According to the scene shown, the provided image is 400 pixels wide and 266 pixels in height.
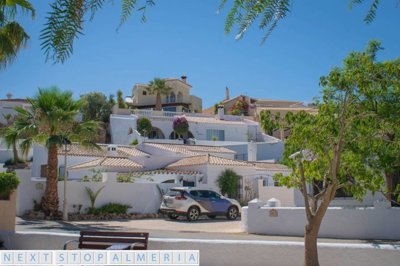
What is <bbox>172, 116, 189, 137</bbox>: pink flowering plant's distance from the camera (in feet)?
189

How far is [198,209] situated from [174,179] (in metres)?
5.88

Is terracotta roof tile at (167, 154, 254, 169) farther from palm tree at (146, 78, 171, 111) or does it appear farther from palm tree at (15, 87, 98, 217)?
palm tree at (146, 78, 171, 111)

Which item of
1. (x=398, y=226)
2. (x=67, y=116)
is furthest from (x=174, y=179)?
(x=398, y=226)

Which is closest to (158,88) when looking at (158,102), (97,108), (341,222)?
(158,102)

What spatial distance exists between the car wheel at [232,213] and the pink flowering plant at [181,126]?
3021cm

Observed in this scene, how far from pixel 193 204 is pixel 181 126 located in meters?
31.3

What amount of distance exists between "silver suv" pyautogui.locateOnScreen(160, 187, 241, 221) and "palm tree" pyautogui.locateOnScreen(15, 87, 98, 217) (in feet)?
17.1

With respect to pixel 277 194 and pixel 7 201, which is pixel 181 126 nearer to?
pixel 277 194

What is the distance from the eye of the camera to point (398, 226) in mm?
17344

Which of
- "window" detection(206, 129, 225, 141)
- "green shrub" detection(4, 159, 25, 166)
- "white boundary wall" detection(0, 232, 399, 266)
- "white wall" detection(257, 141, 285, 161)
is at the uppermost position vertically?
"window" detection(206, 129, 225, 141)

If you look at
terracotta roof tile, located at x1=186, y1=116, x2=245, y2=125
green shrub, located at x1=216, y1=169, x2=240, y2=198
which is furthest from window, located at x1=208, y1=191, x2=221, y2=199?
terracotta roof tile, located at x1=186, y1=116, x2=245, y2=125

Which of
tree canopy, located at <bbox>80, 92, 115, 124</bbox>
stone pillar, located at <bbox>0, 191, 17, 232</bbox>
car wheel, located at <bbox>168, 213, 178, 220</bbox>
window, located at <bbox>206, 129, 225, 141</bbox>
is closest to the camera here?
stone pillar, located at <bbox>0, 191, 17, 232</bbox>

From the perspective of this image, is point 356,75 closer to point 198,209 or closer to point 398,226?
point 398,226

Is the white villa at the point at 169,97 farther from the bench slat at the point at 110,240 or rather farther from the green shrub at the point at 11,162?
the bench slat at the point at 110,240
